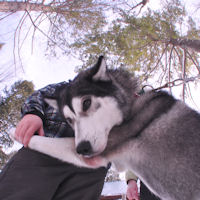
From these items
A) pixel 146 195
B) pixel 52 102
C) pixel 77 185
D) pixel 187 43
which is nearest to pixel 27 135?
pixel 52 102

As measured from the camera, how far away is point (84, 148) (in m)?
1.15

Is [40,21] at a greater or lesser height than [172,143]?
greater

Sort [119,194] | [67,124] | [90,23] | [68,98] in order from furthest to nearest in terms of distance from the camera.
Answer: [90,23] < [119,194] < [67,124] < [68,98]

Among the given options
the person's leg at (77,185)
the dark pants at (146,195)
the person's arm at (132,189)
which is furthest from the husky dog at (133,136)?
the person's arm at (132,189)

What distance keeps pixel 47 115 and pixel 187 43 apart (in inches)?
200

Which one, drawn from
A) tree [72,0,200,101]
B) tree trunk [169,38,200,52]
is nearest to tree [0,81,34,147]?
tree [72,0,200,101]

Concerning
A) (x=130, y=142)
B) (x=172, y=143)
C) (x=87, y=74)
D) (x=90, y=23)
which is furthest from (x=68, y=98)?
(x=90, y=23)

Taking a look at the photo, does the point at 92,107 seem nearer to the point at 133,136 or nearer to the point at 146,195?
the point at 133,136

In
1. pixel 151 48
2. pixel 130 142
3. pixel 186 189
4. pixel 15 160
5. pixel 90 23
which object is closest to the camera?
pixel 186 189

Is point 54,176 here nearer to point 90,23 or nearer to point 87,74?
point 87,74

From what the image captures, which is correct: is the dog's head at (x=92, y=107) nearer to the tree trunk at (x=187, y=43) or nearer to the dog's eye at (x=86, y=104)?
the dog's eye at (x=86, y=104)

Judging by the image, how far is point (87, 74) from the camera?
1.56 metres

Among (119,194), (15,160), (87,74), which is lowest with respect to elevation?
(119,194)

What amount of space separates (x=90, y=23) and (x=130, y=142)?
210 inches
